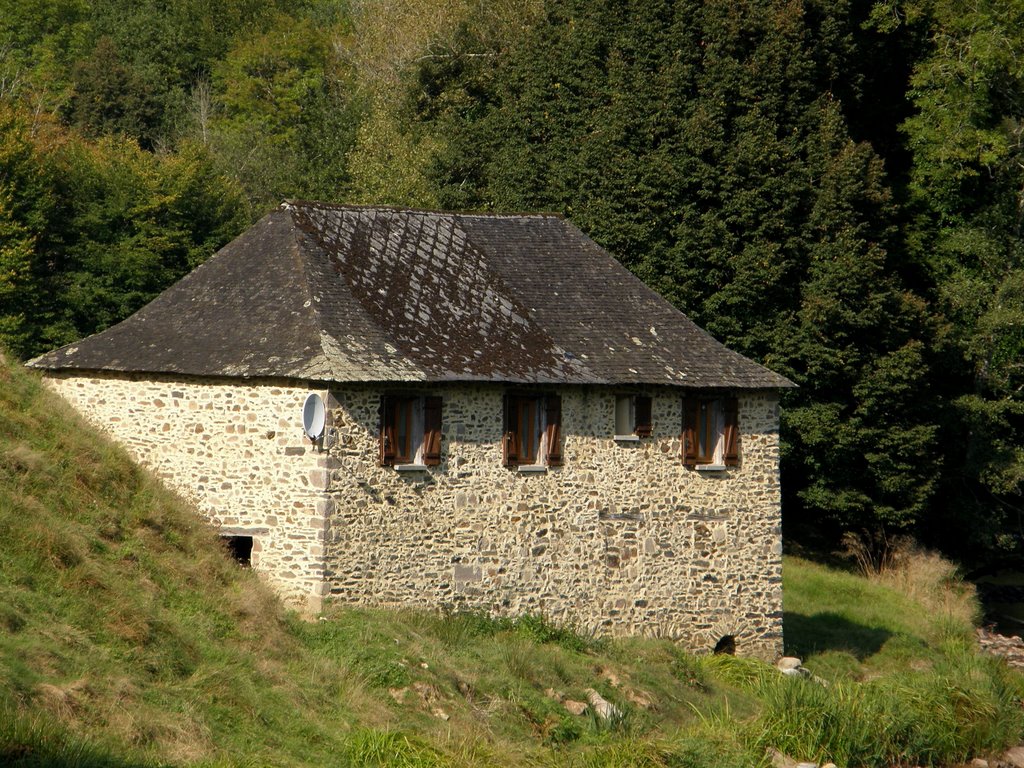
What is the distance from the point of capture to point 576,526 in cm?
2270

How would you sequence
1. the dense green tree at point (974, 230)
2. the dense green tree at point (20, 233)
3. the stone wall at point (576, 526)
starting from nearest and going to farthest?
the stone wall at point (576, 526), the dense green tree at point (20, 233), the dense green tree at point (974, 230)

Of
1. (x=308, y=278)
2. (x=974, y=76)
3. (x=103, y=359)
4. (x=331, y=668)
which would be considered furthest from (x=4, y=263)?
(x=974, y=76)

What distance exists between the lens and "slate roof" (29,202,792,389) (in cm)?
2092

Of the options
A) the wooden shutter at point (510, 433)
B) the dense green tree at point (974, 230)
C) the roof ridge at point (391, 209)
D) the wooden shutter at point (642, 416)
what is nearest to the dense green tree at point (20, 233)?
Result: the roof ridge at point (391, 209)

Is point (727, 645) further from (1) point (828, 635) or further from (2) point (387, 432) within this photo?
(2) point (387, 432)

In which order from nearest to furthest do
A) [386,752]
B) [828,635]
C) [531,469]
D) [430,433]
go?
[386,752] < [430,433] < [531,469] < [828,635]

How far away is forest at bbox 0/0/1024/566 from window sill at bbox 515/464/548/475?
36.0 feet

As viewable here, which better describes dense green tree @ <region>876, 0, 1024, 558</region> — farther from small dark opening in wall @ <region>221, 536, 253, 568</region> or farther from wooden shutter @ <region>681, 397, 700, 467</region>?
small dark opening in wall @ <region>221, 536, 253, 568</region>

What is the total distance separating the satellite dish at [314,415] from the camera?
20.0 m

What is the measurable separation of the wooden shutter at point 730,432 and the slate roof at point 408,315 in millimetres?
446

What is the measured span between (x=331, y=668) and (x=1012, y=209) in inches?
980

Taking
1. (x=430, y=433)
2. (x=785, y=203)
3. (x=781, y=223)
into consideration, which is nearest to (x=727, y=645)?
(x=430, y=433)

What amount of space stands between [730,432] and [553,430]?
346cm

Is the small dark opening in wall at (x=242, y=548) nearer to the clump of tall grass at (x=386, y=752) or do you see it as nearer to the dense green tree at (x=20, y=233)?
the clump of tall grass at (x=386, y=752)
